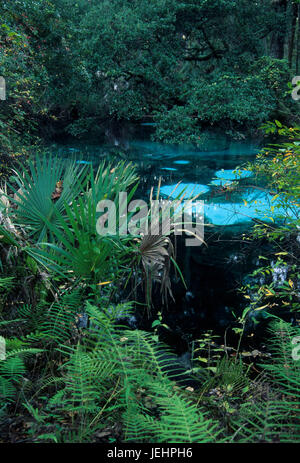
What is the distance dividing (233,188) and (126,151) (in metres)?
9.70

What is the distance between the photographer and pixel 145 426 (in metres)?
1.43

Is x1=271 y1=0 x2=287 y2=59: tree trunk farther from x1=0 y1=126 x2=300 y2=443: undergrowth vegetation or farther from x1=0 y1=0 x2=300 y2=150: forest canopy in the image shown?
x1=0 y1=126 x2=300 y2=443: undergrowth vegetation

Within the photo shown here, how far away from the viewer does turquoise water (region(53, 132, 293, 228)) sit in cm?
780

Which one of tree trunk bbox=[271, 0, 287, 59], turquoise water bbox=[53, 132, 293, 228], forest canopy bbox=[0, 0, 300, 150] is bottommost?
turquoise water bbox=[53, 132, 293, 228]

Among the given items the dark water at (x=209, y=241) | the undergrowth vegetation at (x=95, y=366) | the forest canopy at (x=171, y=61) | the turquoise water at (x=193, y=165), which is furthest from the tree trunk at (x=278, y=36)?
the undergrowth vegetation at (x=95, y=366)

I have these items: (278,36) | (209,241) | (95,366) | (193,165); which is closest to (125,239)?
(95,366)

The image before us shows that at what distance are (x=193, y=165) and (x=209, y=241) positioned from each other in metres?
5.27

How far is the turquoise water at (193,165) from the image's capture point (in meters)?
7.80

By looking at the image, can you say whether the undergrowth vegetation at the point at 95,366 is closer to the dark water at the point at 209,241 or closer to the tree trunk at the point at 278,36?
the dark water at the point at 209,241

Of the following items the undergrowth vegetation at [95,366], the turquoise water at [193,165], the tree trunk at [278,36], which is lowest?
the undergrowth vegetation at [95,366]

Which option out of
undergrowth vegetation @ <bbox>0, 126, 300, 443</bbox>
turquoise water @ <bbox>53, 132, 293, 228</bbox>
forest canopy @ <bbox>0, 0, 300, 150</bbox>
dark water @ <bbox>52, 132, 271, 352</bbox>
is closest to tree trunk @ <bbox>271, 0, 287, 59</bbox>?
forest canopy @ <bbox>0, 0, 300, 150</bbox>
